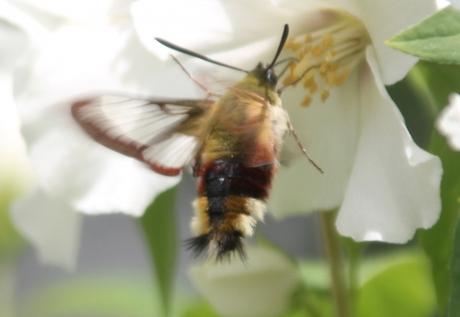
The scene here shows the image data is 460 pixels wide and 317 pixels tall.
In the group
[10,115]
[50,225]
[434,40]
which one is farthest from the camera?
[10,115]

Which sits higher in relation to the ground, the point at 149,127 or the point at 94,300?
the point at 149,127

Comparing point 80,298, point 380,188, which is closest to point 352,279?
point 380,188

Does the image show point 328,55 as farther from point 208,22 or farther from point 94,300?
point 94,300

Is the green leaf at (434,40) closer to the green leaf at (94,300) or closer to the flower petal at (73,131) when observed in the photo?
the flower petal at (73,131)

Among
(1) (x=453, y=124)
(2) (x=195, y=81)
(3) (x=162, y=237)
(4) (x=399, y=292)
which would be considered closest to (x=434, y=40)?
(1) (x=453, y=124)

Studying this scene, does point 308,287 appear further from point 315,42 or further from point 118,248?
point 118,248

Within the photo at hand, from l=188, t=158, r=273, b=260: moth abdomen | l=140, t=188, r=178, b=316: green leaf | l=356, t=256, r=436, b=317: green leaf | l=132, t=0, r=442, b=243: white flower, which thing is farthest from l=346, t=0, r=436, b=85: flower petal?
l=356, t=256, r=436, b=317: green leaf

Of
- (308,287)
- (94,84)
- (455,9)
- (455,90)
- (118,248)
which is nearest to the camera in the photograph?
(455,9)

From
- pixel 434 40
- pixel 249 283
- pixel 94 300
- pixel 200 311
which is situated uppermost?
pixel 434 40
